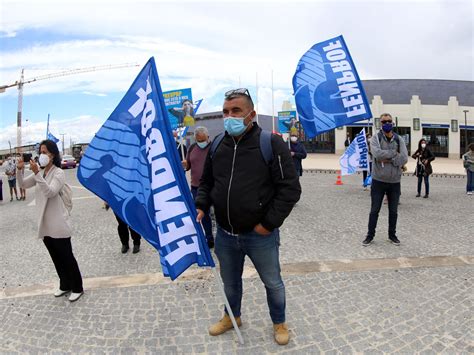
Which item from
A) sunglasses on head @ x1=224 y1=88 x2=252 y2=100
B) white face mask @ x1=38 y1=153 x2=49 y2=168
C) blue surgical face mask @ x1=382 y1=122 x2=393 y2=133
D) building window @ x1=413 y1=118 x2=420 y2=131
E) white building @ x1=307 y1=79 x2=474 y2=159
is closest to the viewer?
sunglasses on head @ x1=224 y1=88 x2=252 y2=100

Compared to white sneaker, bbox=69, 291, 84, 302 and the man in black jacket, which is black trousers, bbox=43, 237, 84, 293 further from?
the man in black jacket

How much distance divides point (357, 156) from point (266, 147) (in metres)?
7.76

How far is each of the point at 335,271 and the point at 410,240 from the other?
6.42 feet

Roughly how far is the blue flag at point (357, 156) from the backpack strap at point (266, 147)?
723cm

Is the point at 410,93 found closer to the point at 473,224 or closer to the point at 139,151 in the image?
the point at 473,224

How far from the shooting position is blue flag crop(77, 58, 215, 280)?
2629mm

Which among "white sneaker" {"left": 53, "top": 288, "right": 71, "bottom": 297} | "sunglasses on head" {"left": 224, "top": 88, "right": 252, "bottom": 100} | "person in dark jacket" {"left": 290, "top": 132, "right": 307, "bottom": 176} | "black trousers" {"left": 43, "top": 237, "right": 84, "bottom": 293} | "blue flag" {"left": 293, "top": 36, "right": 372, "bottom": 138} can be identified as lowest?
"white sneaker" {"left": 53, "top": 288, "right": 71, "bottom": 297}

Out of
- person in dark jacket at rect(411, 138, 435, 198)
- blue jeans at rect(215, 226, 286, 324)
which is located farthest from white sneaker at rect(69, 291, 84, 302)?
person in dark jacket at rect(411, 138, 435, 198)

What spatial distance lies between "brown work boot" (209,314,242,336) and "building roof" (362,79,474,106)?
37757 mm

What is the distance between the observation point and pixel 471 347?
2613mm

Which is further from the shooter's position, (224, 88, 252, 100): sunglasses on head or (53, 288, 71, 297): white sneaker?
(53, 288, 71, 297): white sneaker

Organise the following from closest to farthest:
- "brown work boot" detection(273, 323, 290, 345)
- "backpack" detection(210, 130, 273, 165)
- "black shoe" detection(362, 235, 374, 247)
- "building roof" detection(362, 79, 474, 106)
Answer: "backpack" detection(210, 130, 273, 165), "brown work boot" detection(273, 323, 290, 345), "black shoe" detection(362, 235, 374, 247), "building roof" detection(362, 79, 474, 106)

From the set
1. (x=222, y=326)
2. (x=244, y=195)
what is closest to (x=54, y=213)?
(x=222, y=326)

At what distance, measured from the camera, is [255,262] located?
8.69 feet
